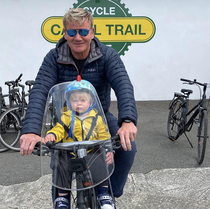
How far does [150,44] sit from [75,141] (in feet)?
22.2

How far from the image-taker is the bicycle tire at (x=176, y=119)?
4746 millimetres

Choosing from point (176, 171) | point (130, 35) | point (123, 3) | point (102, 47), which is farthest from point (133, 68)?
point (102, 47)

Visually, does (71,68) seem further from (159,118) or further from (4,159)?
(159,118)

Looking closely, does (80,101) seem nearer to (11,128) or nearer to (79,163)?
(79,163)

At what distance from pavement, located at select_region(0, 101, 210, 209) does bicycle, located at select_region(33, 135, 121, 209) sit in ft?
0.66

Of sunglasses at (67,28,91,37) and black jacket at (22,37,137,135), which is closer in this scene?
sunglasses at (67,28,91,37)

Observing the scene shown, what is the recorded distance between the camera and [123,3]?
753 centimetres

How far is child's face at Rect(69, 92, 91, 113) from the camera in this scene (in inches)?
61.2

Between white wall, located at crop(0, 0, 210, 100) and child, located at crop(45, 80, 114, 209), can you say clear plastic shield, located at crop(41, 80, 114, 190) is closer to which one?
child, located at crop(45, 80, 114, 209)

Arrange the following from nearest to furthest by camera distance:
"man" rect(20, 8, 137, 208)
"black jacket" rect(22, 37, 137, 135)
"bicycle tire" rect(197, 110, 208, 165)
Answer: "man" rect(20, 8, 137, 208), "black jacket" rect(22, 37, 137, 135), "bicycle tire" rect(197, 110, 208, 165)

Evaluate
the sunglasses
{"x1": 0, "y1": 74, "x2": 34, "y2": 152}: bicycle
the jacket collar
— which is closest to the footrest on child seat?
the jacket collar

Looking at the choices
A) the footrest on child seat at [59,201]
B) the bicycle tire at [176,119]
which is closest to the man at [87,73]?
the footrest on child seat at [59,201]

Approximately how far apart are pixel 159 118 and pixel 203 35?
3209 mm

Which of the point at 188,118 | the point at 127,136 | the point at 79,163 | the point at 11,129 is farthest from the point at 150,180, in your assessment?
the point at 11,129
